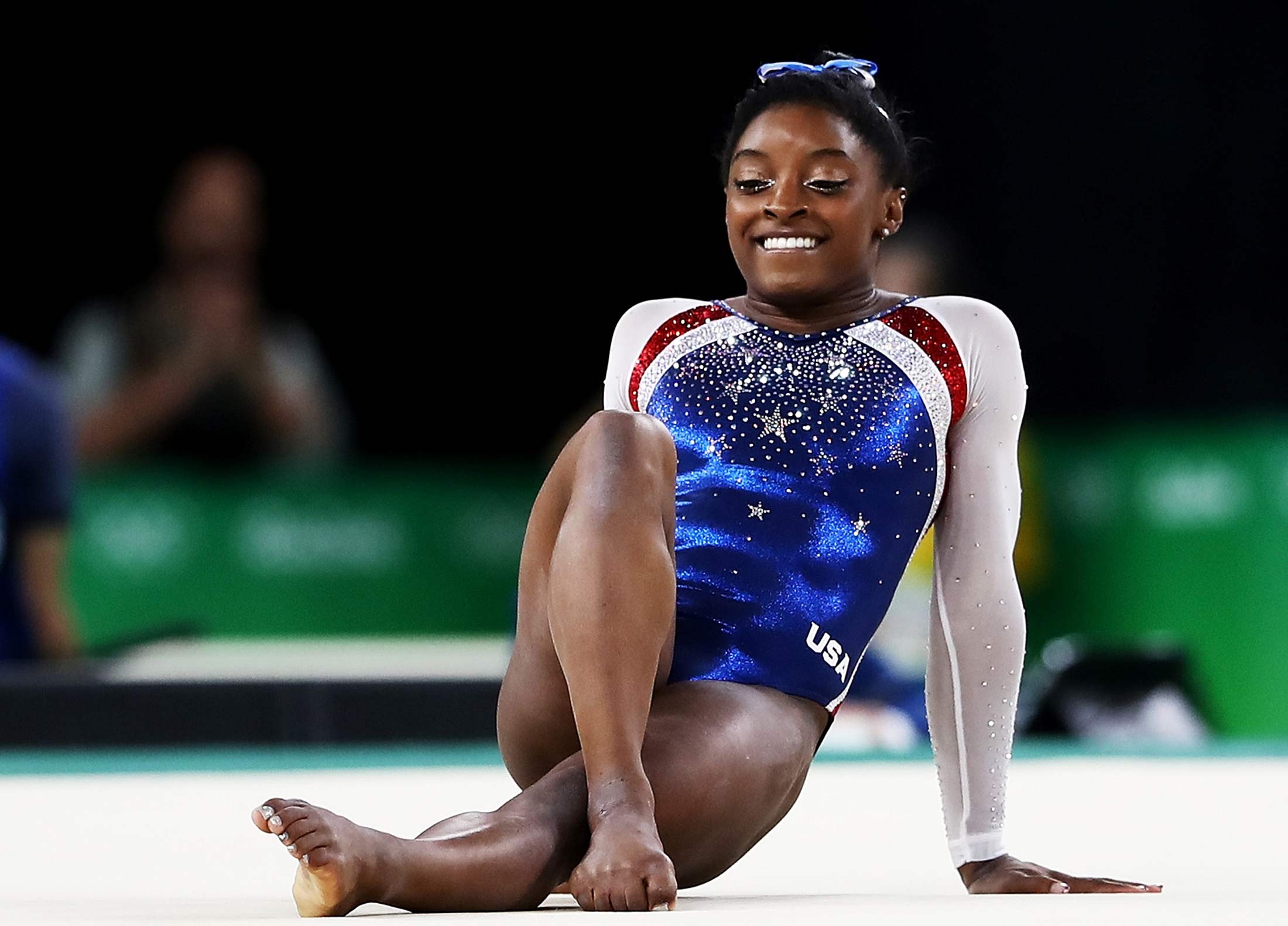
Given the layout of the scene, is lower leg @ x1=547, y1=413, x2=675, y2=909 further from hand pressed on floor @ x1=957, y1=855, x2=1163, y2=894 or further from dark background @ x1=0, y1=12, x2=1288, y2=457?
dark background @ x1=0, y1=12, x2=1288, y2=457

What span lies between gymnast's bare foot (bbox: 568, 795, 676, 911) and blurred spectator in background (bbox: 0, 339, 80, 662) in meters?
3.15

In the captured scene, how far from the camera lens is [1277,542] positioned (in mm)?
6004

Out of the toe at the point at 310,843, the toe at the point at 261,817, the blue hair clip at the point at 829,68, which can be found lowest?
the toe at the point at 310,843

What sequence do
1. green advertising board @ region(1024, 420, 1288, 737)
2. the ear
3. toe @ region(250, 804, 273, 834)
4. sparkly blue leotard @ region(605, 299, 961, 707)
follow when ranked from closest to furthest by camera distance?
toe @ region(250, 804, 273, 834)
sparkly blue leotard @ region(605, 299, 961, 707)
the ear
green advertising board @ region(1024, 420, 1288, 737)

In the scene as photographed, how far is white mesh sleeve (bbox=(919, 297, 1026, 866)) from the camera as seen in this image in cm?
246

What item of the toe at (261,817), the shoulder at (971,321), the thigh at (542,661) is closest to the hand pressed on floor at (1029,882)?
the thigh at (542,661)

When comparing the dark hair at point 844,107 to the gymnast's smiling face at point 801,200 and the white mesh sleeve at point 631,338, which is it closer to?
the gymnast's smiling face at point 801,200

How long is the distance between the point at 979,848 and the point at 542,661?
576 millimetres

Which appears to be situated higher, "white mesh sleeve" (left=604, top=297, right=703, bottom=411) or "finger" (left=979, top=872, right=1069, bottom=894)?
"white mesh sleeve" (left=604, top=297, right=703, bottom=411)

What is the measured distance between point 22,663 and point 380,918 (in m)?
3.24

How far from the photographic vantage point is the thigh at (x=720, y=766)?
6.95ft

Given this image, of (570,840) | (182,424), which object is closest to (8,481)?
(182,424)

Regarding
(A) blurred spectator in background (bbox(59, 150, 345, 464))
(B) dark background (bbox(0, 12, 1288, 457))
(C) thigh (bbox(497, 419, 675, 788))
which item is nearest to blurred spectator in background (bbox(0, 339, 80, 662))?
(A) blurred spectator in background (bbox(59, 150, 345, 464))

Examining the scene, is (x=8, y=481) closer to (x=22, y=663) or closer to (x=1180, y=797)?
(x=22, y=663)
